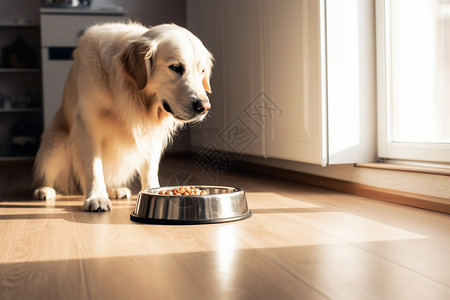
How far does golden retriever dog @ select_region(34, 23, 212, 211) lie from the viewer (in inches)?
72.8

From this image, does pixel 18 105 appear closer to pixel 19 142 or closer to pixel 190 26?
pixel 19 142

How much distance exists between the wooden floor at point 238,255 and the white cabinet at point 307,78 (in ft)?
1.39

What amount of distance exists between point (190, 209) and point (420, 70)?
1.15 metres

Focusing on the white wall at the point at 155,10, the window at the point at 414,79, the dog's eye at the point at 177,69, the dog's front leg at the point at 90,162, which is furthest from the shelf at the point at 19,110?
the window at the point at 414,79

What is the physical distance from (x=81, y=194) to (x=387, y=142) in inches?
59.1

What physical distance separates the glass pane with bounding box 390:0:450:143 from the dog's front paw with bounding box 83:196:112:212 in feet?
4.26

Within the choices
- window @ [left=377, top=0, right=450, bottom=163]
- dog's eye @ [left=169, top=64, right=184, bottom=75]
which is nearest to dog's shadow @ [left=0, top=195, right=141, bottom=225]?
dog's eye @ [left=169, top=64, right=184, bottom=75]

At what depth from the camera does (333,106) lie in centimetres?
226

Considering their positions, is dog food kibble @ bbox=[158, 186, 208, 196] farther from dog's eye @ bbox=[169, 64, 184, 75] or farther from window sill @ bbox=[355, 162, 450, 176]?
window sill @ bbox=[355, 162, 450, 176]

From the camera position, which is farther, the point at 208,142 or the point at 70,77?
the point at 208,142

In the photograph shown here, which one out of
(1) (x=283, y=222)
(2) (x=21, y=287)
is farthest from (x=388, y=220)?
(2) (x=21, y=287)

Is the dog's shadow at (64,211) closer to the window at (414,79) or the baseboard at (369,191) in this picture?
the baseboard at (369,191)

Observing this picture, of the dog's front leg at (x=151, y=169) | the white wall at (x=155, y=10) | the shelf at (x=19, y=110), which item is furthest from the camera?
the white wall at (x=155, y=10)

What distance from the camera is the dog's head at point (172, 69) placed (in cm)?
182
